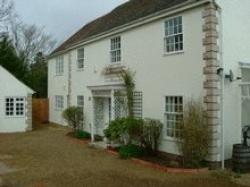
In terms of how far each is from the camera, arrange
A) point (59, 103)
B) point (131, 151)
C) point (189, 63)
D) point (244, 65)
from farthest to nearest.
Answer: point (59, 103), point (131, 151), point (244, 65), point (189, 63)

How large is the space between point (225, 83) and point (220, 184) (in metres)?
3.92

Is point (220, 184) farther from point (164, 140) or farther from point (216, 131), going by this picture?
point (164, 140)

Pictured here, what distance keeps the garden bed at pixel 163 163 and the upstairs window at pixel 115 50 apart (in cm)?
516

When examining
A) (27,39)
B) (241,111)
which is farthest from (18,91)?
(27,39)

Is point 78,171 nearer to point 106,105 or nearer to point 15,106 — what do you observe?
point 106,105

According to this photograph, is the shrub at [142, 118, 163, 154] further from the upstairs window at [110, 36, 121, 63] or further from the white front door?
the white front door

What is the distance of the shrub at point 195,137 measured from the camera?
12648 mm

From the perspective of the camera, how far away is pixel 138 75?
17.2 metres

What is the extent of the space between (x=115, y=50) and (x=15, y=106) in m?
10.0

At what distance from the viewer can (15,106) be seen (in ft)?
86.2

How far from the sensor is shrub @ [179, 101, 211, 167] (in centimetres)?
1265

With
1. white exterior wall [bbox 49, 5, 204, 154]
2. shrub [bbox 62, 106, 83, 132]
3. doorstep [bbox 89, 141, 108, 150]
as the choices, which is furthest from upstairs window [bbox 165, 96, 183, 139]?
shrub [bbox 62, 106, 83, 132]

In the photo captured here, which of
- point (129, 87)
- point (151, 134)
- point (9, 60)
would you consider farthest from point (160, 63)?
point (9, 60)

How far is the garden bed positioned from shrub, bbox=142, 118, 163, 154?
410 mm
